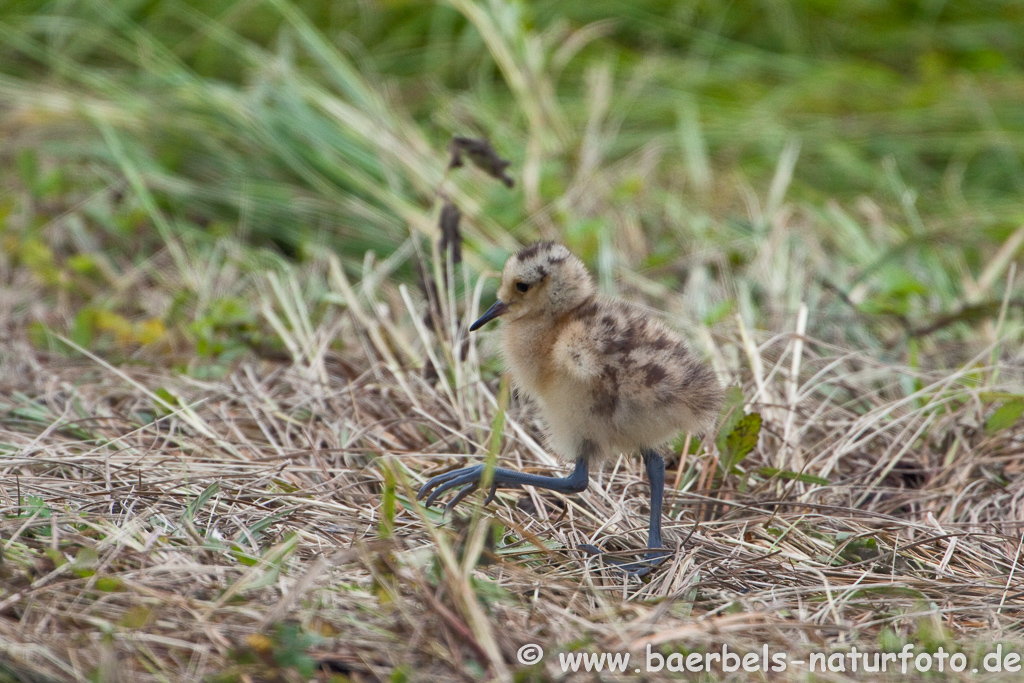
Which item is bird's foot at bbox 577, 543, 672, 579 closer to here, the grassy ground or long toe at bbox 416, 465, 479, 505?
the grassy ground

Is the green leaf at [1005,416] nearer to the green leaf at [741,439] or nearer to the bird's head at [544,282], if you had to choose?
the green leaf at [741,439]

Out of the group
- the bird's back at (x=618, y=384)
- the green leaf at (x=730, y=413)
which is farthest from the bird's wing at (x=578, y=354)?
the green leaf at (x=730, y=413)

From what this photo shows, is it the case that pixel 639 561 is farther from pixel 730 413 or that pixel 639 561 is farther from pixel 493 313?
pixel 493 313

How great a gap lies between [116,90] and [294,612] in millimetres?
3384

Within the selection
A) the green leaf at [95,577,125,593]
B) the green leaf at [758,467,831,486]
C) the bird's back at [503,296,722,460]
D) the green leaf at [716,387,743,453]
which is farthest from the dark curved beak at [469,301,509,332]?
the green leaf at [95,577,125,593]

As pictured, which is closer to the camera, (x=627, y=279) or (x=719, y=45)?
(x=627, y=279)

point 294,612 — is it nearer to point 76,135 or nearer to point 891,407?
point 891,407

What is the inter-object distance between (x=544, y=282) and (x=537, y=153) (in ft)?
6.57

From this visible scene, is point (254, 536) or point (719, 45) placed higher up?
point (719, 45)

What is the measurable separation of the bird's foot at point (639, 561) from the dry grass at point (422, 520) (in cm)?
2

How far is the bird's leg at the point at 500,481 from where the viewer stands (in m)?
2.08

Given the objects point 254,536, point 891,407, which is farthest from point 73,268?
point 891,407

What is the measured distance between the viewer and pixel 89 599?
5.65 ft

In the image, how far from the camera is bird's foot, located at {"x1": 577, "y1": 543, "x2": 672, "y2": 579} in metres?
2.05
